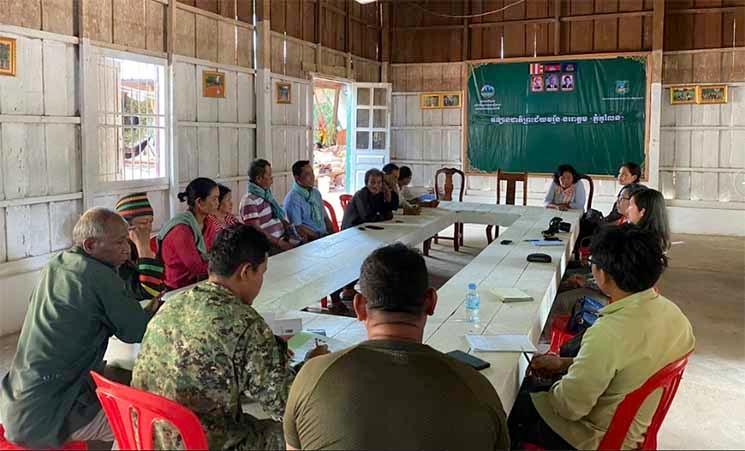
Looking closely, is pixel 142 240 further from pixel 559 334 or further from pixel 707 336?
pixel 707 336

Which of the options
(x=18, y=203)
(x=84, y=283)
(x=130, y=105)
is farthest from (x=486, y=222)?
(x=84, y=283)

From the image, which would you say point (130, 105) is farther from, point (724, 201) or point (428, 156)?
point (724, 201)

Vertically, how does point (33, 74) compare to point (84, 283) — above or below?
above

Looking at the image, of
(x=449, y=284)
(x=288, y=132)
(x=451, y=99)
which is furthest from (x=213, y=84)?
(x=451, y=99)

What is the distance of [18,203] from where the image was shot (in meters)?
4.54

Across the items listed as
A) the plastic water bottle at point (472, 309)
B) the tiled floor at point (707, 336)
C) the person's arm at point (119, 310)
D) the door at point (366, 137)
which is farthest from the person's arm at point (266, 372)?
the door at point (366, 137)

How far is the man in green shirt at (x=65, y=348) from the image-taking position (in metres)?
1.96

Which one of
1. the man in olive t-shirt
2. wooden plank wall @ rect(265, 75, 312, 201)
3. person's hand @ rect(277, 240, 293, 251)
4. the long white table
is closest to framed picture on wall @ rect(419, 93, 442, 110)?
wooden plank wall @ rect(265, 75, 312, 201)

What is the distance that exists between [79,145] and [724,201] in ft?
26.2

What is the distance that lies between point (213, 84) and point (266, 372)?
5.39 metres

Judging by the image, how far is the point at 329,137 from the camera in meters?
14.0

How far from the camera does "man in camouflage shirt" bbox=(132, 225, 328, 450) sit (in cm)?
160

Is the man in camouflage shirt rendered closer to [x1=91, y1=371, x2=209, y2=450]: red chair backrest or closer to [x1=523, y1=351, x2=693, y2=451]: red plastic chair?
[x1=91, y1=371, x2=209, y2=450]: red chair backrest

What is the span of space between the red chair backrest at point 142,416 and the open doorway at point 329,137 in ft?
37.8
